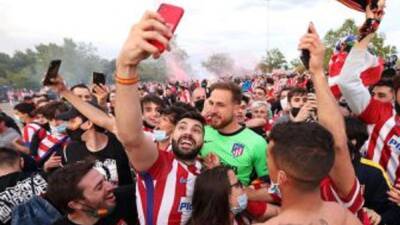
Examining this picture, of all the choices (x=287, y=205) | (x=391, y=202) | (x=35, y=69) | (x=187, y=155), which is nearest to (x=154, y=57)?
(x=287, y=205)

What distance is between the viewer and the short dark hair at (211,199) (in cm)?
259

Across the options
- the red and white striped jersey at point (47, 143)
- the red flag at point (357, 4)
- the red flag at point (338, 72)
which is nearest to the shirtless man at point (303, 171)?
the red flag at point (357, 4)

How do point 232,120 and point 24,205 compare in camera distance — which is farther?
point 232,120

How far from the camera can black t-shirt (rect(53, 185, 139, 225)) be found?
9.87 feet

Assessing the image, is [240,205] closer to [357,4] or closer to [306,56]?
[306,56]

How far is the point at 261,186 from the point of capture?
340cm

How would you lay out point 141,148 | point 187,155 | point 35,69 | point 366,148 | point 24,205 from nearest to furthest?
point 141,148
point 24,205
point 187,155
point 366,148
point 35,69

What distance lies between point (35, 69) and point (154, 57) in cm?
9067

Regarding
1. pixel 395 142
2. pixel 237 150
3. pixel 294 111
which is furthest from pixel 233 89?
pixel 294 111

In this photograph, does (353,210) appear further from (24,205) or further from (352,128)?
(24,205)

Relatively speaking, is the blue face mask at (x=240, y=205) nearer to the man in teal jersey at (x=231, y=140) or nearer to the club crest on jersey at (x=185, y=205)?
the club crest on jersey at (x=185, y=205)

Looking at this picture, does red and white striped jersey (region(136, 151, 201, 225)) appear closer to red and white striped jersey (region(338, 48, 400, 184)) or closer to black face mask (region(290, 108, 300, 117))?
red and white striped jersey (region(338, 48, 400, 184))

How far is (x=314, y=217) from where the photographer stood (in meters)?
1.90

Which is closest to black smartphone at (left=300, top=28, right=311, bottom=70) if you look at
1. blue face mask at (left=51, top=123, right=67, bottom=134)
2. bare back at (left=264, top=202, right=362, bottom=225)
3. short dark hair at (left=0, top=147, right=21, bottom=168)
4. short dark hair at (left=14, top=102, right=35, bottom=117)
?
bare back at (left=264, top=202, right=362, bottom=225)
